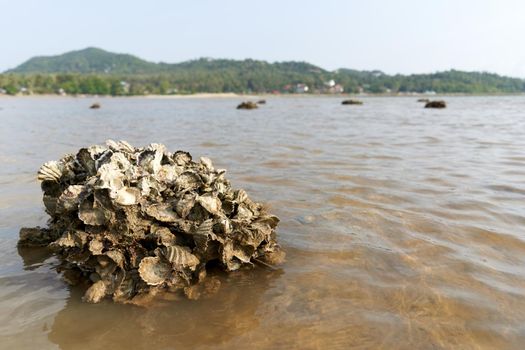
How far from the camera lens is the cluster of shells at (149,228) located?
3262mm

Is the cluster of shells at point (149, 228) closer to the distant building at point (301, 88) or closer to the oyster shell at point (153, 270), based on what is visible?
the oyster shell at point (153, 270)

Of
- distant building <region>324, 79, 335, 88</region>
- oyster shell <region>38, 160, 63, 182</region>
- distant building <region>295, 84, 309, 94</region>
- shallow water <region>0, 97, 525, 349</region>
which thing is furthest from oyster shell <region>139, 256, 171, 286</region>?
distant building <region>324, 79, 335, 88</region>

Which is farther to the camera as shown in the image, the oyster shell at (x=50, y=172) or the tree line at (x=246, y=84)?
the tree line at (x=246, y=84)

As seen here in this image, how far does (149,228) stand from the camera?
347cm

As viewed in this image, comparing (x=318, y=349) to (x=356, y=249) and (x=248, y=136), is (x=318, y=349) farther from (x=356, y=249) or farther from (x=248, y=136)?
(x=248, y=136)

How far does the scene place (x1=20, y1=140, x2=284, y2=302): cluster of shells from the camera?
3262 mm

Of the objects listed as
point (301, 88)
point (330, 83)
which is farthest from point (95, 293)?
point (330, 83)

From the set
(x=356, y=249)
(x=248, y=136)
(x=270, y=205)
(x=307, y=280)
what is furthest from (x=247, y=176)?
(x=248, y=136)

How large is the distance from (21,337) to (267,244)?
2.13m

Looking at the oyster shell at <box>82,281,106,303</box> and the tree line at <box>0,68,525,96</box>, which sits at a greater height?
the tree line at <box>0,68,525,96</box>

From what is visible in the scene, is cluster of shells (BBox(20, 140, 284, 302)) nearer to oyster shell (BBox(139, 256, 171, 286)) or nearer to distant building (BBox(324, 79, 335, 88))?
oyster shell (BBox(139, 256, 171, 286))

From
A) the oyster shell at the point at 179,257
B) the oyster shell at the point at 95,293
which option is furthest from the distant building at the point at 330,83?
the oyster shell at the point at 95,293

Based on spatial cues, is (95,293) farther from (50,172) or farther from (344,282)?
(344,282)

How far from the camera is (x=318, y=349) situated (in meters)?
2.57
